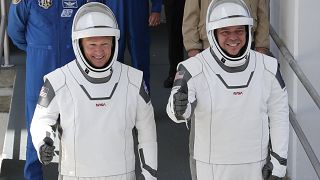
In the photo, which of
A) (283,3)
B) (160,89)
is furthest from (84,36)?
(160,89)

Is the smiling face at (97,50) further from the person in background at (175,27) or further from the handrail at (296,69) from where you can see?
the person in background at (175,27)

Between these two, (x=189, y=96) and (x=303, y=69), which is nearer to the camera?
(x=189, y=96)

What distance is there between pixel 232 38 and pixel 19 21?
1.55 metres

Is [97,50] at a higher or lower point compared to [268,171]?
higher

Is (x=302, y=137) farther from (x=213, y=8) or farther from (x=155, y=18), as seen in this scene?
(x=155, y=18)

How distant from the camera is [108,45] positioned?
3486mm

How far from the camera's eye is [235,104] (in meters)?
3.59

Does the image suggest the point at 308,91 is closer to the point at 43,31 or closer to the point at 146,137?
the point at 146,137

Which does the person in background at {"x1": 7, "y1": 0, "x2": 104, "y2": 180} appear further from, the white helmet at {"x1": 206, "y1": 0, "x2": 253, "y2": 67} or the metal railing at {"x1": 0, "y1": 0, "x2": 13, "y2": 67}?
the white helmet at {"x1": 206, "y1": 0, "x2": 253, "y2": 67}

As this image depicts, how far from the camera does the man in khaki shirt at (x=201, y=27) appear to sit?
463cm

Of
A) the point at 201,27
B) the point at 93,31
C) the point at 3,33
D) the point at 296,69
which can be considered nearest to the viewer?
the point at 93,31

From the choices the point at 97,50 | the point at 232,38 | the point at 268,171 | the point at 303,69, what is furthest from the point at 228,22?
the point at 303,69

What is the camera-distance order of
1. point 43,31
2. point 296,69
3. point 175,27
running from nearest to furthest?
point 296,69 → point 43,31 → point 175,27

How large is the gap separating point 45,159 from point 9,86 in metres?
3.50
